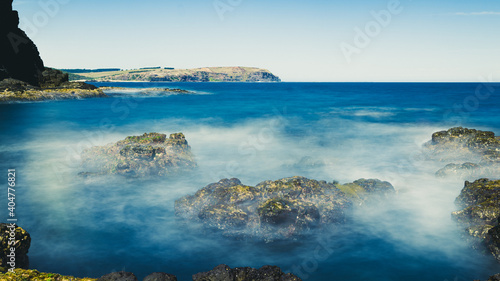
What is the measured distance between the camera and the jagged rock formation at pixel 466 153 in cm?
1634

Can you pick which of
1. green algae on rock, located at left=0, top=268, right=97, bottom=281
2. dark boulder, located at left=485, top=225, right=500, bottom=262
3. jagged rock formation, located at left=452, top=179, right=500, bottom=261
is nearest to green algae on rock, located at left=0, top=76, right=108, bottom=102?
green algae on rock, located at left=0, top=268, right=97, bottom=281

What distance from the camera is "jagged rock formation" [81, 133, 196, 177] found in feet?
56.7

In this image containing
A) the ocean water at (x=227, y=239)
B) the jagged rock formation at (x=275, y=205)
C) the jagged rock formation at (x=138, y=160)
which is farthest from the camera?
the jagged rock formation at (x=138, y=160)

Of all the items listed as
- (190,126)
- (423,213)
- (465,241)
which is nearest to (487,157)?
(423,213)

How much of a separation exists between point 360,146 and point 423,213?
1458 centimetres

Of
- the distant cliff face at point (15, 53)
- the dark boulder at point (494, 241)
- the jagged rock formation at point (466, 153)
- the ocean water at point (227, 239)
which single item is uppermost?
the distant cliff face at point (15, 53)

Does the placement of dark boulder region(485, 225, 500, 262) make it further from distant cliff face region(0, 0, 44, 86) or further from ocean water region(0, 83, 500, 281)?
distant cliff face region(0, 0, 44, 86)

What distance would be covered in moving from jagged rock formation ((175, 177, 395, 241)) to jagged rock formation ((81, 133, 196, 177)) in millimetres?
4634

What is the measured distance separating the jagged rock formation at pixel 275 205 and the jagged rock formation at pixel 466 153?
474cm

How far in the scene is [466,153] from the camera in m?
19.9

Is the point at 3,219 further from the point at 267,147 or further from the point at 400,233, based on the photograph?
the point at 267,147

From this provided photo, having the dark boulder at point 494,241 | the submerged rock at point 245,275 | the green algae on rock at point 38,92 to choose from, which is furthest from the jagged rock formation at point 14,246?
the green algae on rock at point 38,92

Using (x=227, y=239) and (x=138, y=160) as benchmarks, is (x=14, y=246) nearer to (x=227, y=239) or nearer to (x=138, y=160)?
(x=227, y=239)

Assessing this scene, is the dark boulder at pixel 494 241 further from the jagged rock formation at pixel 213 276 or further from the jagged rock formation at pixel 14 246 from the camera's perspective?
the jagged rock formation at pixel 14 246
